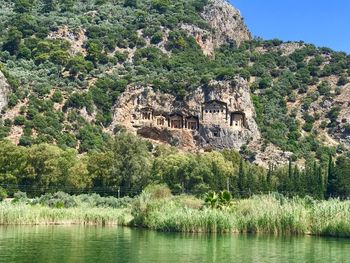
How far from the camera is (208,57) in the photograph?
170750 millimetres

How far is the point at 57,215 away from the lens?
65.5 metres

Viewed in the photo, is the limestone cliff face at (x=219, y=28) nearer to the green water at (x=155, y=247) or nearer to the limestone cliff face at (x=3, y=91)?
the limestone cliff face at (x=3, y=91)

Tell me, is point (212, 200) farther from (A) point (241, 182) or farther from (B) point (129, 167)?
(B) point (129, 167)

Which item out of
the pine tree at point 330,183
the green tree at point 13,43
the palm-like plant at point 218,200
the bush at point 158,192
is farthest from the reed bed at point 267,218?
the green tree at point 13,43

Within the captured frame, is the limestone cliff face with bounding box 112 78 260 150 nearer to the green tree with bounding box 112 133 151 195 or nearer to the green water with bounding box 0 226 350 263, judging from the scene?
the green tree with bounding box 112 133 151 195

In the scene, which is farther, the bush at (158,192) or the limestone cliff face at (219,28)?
the limestone cliff face at (219,28)

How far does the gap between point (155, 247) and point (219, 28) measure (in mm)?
146025

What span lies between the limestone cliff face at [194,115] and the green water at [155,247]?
73939 mm

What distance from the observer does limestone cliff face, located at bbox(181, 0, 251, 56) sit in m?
175

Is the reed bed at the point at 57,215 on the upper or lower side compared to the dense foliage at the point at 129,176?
lower

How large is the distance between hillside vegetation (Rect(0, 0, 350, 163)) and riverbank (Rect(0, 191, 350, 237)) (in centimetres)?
4963

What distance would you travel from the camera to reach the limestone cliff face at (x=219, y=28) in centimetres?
17510

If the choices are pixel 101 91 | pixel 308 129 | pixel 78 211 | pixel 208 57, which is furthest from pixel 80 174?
pixel 208 57

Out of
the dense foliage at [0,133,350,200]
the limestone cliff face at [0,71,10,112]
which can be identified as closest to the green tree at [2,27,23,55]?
the limestone cliff face at [0,71,10,112]
